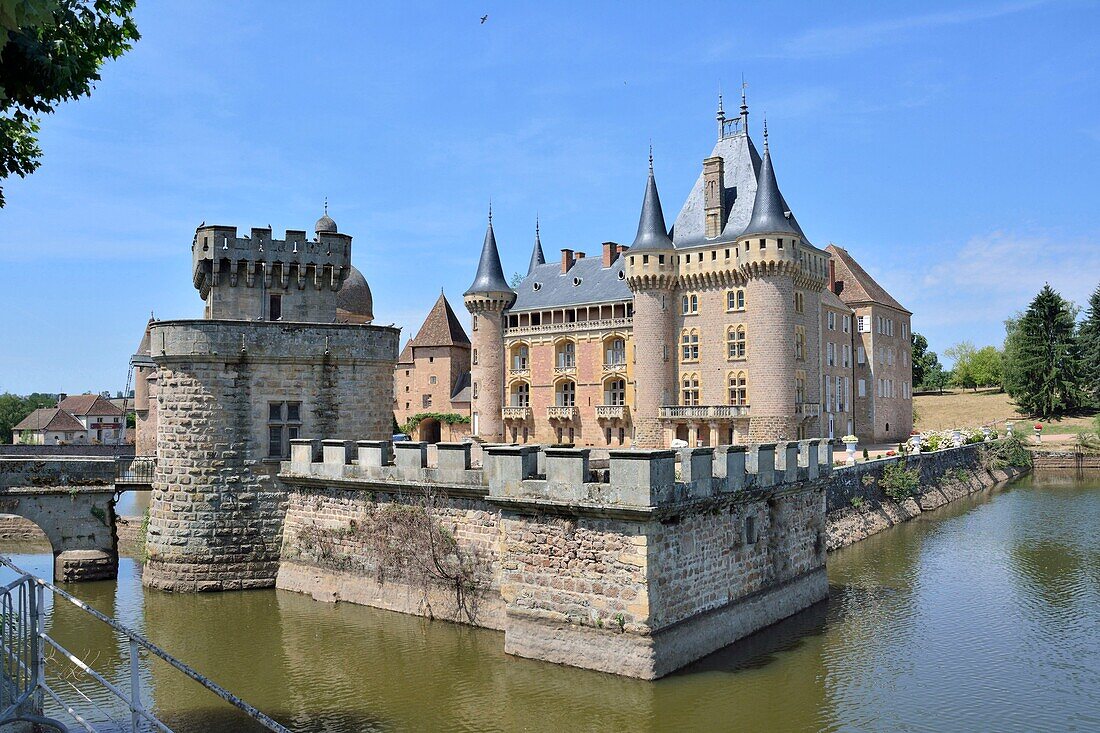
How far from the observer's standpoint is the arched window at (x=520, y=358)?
5362cm

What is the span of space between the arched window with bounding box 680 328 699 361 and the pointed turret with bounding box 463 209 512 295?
1363 cm

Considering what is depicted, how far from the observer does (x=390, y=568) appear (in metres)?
15.7

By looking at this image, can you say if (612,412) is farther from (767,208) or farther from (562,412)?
(767,208)

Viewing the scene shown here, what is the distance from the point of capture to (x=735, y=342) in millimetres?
42562

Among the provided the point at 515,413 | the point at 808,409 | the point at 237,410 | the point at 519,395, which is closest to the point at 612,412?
the point at 515,413

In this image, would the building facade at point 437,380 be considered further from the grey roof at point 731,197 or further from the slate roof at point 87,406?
the slate roof at point 87,406

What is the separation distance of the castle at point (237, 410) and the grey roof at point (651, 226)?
26720 mm

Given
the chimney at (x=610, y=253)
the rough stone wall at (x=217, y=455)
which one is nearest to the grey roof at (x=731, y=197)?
the chimney at (x=610, y=253)

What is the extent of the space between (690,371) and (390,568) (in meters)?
30.8

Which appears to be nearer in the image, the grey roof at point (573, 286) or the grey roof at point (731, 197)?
the grey roof at point (731, 197)

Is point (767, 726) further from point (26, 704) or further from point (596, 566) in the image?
point (26, 704)

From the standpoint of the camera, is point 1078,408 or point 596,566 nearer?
point 596,566

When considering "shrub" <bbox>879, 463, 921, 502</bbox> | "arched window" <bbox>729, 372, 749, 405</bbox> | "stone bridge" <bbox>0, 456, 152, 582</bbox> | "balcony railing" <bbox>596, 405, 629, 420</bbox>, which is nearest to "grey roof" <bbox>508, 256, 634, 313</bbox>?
"balcony railing" <bbox>596, 405, 629, 420</bbox>

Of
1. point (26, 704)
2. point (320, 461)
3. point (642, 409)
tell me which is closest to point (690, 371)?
point (642, 409)
